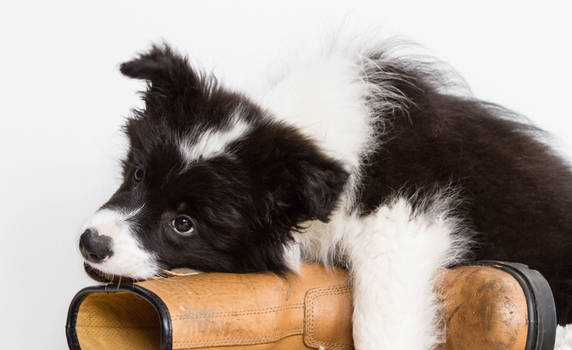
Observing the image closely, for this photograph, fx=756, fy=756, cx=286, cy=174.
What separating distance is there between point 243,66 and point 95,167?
1186 mm

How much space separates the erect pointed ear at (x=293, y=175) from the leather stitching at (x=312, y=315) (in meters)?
0.33

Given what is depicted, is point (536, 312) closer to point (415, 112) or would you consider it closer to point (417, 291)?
point (417, 291)

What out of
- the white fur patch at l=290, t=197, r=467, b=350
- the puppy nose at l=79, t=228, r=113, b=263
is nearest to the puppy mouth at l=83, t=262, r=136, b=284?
the puppy nose at l=79, t=228, r=113, b=263

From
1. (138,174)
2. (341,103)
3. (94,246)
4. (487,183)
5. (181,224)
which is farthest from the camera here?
(341,103)

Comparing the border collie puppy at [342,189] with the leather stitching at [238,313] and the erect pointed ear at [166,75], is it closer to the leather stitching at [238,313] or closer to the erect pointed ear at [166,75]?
the erect pointed ear at [166,75]

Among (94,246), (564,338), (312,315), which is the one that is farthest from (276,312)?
(564,338)

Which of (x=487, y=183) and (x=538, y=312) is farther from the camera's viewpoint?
(x=487, y=183)

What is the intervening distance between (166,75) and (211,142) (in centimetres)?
47

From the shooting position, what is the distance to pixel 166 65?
11.5ft

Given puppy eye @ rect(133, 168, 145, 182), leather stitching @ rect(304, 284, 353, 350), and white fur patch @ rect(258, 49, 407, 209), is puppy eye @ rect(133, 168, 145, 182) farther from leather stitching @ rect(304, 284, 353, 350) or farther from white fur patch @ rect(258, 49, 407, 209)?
leather stitching @ rect(304, 284, 353, 350)

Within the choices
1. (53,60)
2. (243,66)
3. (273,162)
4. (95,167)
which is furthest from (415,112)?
(53,60)

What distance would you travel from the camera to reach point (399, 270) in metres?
3.30

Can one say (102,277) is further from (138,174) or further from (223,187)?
(223,187)

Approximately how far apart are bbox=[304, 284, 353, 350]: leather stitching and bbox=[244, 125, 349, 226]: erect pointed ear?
0.33 m
